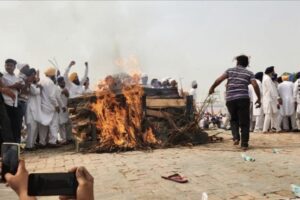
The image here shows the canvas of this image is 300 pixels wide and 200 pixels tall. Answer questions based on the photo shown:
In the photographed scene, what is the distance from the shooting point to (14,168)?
5.71 ft

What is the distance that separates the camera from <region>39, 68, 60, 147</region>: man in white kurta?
1059 cm

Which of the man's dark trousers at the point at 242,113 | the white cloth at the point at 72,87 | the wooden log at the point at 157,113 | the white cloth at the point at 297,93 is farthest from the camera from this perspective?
the white cloth at the point at 297,93

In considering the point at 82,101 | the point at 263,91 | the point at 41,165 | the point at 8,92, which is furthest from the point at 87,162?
the point at 263,91

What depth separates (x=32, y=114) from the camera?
33.7 feet

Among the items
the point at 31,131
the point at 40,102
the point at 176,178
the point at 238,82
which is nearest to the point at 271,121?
the point at 238,82

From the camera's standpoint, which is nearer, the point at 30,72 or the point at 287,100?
the point at 30,72

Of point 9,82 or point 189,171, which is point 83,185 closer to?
point 189,171

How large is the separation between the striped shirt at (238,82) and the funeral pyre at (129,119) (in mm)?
1430

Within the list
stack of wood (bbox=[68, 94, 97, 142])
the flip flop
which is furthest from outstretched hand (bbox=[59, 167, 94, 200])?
stack of wood (bbox=[68, 94, 97, 142])

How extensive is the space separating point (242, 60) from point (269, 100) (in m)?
5.06

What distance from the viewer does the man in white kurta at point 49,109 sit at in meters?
10.6

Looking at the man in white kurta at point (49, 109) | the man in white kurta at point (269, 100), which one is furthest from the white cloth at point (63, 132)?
the man in white kurta at point (269, 100)

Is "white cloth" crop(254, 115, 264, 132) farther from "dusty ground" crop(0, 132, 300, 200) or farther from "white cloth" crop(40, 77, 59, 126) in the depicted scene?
"white cloth" crop(40, 77, 59, 126)

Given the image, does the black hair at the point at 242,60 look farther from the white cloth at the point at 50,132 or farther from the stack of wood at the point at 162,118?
the white cloth at the point at 50,132
